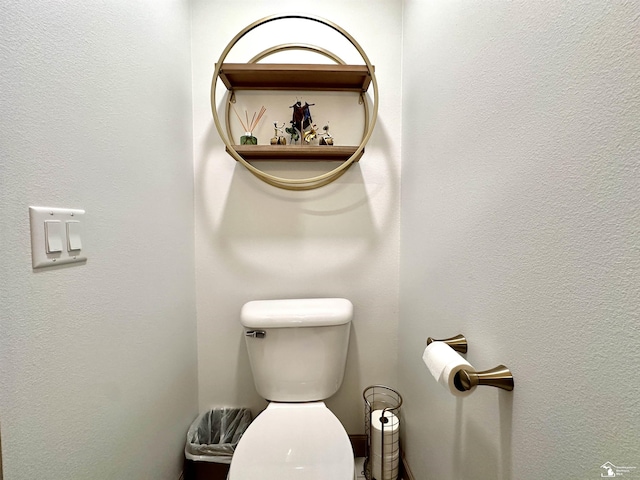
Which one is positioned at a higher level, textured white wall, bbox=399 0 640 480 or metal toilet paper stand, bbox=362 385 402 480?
textured white wall, bbox=399 0 640 480

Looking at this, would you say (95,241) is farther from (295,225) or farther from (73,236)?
(295,225)

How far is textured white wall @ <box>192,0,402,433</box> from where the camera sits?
45.2 inches

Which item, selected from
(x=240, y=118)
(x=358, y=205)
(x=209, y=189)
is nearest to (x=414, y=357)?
(x=358, y=205)

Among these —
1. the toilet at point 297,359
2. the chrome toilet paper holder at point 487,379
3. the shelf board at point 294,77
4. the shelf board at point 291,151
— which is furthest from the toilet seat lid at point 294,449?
the shelf board at point 294,77

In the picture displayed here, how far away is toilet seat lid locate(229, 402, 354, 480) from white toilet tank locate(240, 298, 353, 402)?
91mm

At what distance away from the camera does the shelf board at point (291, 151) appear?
103cm

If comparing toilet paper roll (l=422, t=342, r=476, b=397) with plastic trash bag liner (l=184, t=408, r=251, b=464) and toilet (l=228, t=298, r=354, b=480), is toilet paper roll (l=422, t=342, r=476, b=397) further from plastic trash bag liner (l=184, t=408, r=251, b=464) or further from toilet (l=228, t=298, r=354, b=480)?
plastic trash bag liner (l=184, t=408, r=251, b=464)

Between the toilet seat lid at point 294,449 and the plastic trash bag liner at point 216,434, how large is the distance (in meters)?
0.27

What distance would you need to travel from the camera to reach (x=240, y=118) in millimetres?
1166

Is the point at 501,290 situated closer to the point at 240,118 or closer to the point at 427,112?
the point at 427,112

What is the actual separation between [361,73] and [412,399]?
4.10ft

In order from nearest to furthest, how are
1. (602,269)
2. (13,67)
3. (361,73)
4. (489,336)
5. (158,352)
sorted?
(602,269)
(13,67)
(489,336)
(158,352)
(361,73)

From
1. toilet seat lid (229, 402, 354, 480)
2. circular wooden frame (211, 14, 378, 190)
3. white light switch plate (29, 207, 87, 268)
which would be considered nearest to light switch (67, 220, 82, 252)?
white light switch plate (29, 207, 87, 268)

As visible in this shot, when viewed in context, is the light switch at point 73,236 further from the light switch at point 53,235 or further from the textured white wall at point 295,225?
the textured white wall at point 295,225
